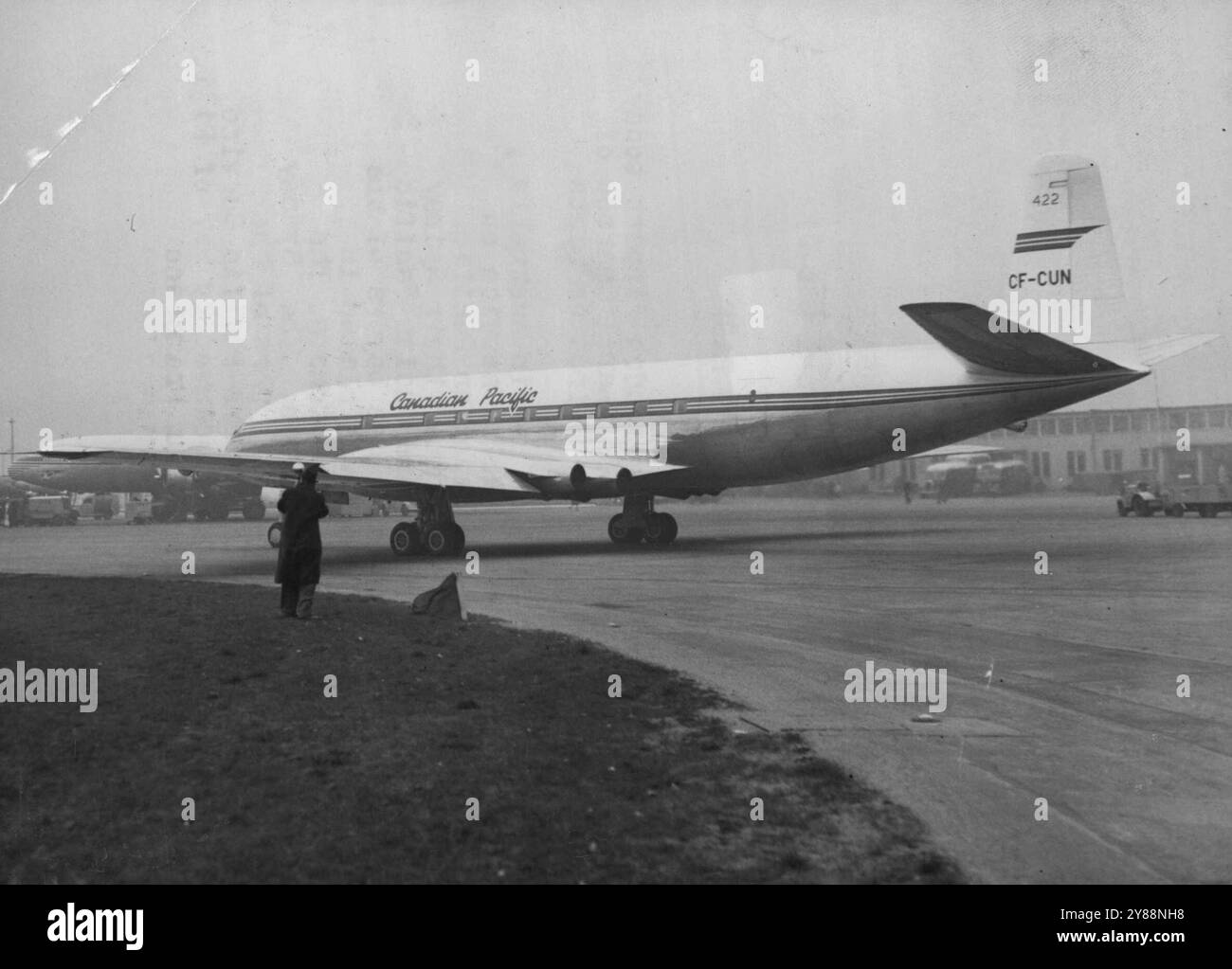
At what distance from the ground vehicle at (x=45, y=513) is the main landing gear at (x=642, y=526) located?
34.9m

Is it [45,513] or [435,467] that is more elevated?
[435,467]

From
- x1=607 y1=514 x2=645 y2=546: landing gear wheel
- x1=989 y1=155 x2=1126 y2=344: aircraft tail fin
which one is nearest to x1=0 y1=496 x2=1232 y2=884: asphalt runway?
x1=607 y1=514 x2=645 y2=546: landing gear wheel

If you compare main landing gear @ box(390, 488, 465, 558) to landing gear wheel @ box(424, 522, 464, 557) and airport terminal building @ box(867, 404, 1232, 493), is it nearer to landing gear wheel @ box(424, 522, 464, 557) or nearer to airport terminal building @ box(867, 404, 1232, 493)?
landing gear wheel @ box(424, 522, 464, 557)

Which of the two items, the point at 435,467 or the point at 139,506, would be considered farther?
the point at 139,506

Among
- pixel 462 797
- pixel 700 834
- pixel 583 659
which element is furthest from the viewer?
pixel 583 659

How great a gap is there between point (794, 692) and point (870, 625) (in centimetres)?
383

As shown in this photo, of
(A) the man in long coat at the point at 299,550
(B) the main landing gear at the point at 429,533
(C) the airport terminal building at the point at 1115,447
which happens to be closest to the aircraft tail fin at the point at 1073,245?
(C) the airport terminal building at the point at 1115,447

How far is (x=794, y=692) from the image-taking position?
9469 millimetres

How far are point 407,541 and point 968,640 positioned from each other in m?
15.1

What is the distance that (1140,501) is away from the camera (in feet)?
107

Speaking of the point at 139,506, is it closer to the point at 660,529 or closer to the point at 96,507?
the point at 96,507

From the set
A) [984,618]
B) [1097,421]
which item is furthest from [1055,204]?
[984,618]

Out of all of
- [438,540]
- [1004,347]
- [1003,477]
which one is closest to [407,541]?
[438,540]
